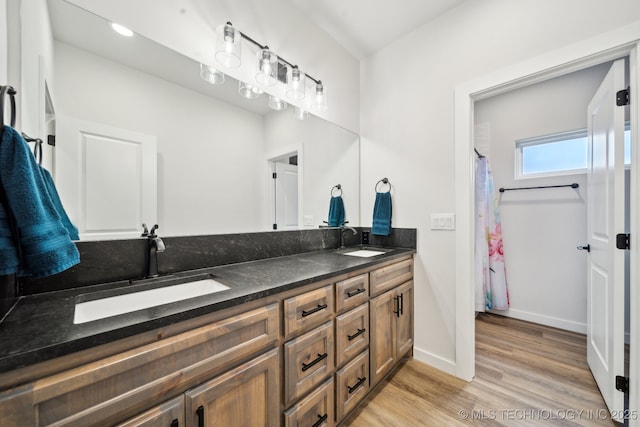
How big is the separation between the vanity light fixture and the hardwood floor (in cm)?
209

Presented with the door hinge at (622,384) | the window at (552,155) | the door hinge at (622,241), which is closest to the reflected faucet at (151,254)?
the door hinge at (622,241)

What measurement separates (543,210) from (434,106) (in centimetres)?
175

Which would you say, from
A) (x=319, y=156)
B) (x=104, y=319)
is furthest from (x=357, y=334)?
(x=319, y=156)

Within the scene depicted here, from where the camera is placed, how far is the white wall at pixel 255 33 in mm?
1154

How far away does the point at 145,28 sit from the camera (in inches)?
45.5

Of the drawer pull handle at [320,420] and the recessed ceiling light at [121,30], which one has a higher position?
the recessed ceiling light at [121,30]

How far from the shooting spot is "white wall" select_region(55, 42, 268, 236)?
1.04 m

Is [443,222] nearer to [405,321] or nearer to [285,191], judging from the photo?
[405,321]

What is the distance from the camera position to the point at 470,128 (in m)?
1.77

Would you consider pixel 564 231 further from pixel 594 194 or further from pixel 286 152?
pixel 286 152

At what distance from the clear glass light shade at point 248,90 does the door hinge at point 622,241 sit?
2.17 m

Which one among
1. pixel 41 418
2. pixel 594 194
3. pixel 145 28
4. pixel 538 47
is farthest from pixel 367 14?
pixel 41 418

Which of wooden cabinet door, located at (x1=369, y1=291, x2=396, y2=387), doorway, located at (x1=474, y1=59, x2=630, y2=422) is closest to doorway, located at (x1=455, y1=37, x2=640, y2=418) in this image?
wooden cabinet door, located at (x1=369, y1=291, x2=396, y2=387)

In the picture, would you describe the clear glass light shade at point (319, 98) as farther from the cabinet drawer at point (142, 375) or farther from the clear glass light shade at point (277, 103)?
the cabinet drawer at point (142, 375)
